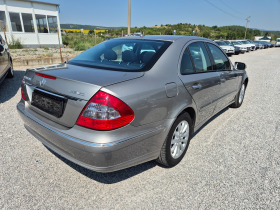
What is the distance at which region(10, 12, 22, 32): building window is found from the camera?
1747 cm

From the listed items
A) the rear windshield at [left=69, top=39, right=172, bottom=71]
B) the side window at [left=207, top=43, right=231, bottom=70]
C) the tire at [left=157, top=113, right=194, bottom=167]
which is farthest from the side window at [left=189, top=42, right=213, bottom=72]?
the tire at [left=157, top=113, right=194, bottom=167]

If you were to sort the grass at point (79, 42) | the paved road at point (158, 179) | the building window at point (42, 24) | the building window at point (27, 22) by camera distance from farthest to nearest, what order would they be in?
the building window at point (42, 24)
the building window at point (27, 22)
the grass at point (79, 42)
the paved road at point (158, 179)

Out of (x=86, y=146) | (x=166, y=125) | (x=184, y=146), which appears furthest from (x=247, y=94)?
(x=86, y=146)

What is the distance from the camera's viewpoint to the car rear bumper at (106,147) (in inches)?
71.7

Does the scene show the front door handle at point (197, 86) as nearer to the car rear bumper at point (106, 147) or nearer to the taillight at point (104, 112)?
the car rear bumper at point (106, 147)

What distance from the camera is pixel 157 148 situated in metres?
2.28

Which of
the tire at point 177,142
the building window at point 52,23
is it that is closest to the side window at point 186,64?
the tire at point 177,142

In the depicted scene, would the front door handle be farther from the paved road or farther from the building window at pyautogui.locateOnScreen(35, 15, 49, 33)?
the building window at pyautogui.locateOnScreen(35, 15, 49, 33)

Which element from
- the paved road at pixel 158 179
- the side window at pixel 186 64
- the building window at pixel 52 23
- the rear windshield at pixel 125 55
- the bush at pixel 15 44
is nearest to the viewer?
the paved road at pixel 158 179

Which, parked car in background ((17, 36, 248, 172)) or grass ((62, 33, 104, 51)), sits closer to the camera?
parked car in background ((17, 36, 248, 172))

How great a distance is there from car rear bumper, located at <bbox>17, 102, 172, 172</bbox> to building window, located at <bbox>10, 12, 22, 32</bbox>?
756 inches

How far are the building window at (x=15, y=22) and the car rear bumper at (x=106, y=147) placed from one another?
19210mm

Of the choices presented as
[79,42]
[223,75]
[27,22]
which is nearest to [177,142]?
[223,75]

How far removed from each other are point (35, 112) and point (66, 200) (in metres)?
1.02
